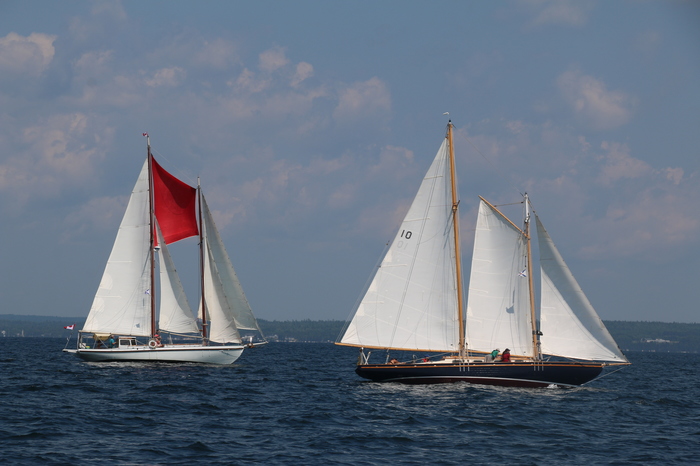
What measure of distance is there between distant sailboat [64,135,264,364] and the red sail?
236mm

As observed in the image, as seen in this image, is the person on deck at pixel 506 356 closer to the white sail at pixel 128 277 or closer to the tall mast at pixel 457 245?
the tall mast at pixel 457 245

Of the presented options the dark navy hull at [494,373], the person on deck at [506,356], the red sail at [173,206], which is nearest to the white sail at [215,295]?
the red sail at [173,206]

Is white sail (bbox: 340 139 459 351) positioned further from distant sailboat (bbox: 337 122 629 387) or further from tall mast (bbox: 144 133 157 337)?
tall mast (bbox: 144 133 157 337)

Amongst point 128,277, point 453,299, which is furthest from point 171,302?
point 453,299

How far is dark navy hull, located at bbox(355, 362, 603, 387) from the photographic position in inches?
1613

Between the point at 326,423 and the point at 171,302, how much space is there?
2751 centimetres

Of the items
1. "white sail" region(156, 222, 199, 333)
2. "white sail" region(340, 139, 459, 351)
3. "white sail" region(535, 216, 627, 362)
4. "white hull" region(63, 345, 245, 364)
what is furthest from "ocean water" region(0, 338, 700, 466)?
"white sail" region(156, 222, 199, 333)

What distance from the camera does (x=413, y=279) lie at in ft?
138

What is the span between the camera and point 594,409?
3581cm

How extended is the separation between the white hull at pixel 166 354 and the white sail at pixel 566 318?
79.6ft

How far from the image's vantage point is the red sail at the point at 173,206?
56.8 meters

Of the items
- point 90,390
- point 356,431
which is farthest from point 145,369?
point 356,431

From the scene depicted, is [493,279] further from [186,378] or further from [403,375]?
[186,378]

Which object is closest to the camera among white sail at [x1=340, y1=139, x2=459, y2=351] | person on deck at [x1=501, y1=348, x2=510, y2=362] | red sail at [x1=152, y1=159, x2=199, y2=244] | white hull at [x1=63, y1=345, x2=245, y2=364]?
person on deck at [x1=501, y1=348, x2=510, y2=362]
